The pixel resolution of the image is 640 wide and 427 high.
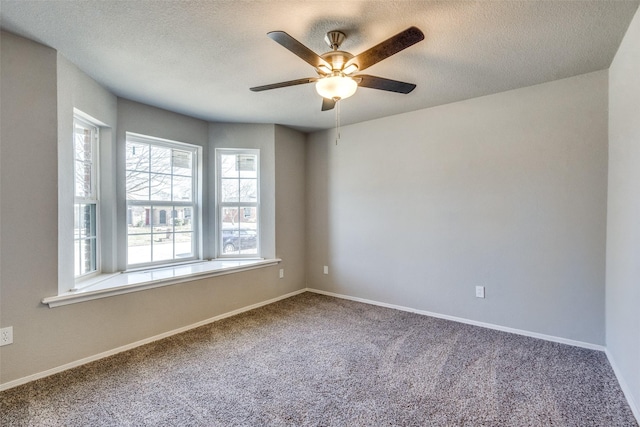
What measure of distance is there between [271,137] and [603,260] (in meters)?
3.68

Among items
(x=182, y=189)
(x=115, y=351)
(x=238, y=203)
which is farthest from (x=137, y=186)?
(x=115, y=351)

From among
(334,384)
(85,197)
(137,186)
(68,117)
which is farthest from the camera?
(137,186)

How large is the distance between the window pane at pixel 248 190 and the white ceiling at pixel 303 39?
1.33m

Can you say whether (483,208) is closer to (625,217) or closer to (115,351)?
(625,217)

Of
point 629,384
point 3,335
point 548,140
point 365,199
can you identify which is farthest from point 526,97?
point 3,335

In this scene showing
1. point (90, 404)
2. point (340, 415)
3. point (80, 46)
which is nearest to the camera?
point (340, 415)

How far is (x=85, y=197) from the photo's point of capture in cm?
290

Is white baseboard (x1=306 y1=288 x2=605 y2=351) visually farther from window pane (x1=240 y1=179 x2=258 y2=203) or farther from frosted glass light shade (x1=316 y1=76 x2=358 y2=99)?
frosted glass light shade (x1=316 y1=76 x2=358 y2=99)

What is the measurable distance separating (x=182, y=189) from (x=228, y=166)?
666 millimetres

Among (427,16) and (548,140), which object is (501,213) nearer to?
(548,140)

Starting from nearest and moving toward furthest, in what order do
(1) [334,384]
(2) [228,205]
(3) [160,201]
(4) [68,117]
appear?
(1) [334,384] → (4) [68,117] → (3) [160,201] → (2) [228,205]

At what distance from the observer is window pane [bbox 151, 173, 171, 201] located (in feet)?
11.7

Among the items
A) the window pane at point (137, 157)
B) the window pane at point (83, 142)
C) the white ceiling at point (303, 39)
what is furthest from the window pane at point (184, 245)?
the white ceiling at point (303, 39)

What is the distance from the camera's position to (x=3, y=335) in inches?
81.3
